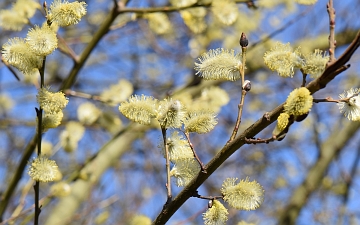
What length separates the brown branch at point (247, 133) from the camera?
873 millimetres

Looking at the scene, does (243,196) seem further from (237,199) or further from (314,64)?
(314,64)

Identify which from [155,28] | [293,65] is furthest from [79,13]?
[155,28]

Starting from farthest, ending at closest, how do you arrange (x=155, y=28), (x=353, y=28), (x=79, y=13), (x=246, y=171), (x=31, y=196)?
(x=246, y=171), (x=31, y=196), (x=353, y=28), (x=155, y=28), (x=79, y=13)

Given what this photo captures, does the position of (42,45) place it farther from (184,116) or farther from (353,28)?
(353,28)

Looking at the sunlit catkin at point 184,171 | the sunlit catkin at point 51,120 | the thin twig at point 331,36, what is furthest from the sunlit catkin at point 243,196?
the sunlit catkin at point 51,120

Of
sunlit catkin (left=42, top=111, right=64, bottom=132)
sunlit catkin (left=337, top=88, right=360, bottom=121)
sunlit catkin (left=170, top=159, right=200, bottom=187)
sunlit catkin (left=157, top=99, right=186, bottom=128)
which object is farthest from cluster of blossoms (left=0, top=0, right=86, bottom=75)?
sunlit catkin (left=337, top=88, right=360, bottom=121)

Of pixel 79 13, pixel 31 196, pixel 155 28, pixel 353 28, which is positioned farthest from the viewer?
pixel 31 196

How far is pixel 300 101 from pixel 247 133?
119 millimetres

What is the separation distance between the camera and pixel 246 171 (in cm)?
449

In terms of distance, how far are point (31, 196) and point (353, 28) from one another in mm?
2857

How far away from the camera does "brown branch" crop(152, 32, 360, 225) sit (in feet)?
2.86

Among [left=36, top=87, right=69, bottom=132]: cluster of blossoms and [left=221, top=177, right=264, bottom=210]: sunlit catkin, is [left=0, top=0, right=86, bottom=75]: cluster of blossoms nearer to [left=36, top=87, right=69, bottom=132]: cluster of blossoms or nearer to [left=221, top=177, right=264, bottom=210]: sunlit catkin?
[left=36, top=87, right=69, bottom=132]: cluster of blossoms

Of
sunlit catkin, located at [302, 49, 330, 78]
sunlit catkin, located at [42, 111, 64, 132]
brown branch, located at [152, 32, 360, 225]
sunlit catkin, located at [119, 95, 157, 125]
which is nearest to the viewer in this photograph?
brown branch, located at [152, 32, 360, 225]

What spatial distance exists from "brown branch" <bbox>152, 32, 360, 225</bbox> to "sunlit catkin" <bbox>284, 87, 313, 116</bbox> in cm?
3
